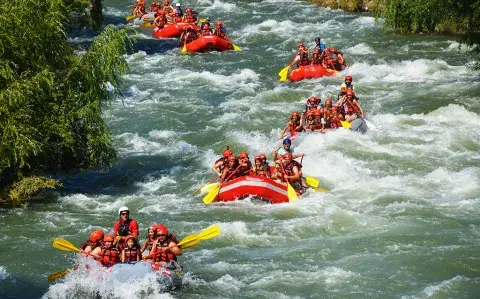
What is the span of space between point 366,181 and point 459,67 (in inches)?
409

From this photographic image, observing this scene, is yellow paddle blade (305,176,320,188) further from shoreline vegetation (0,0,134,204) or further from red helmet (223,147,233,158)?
shoreline vegetation (0,0,134,204)

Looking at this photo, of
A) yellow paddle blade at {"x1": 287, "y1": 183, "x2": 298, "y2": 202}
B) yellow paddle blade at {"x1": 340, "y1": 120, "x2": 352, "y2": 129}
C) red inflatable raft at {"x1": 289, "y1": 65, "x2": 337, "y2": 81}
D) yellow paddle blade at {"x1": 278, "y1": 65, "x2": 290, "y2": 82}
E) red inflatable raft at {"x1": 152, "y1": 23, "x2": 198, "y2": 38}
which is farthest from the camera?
red inflatable raft at {"x1": 152, "y1": 23, "x2": 198, "y2": 38}

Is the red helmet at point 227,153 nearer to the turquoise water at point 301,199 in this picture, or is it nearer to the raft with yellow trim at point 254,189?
the raft with yellow trim at point 254,189

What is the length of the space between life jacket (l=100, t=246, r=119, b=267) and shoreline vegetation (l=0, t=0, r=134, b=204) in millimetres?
3456

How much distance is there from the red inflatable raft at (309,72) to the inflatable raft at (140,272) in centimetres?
1453

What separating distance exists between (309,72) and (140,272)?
15114mm

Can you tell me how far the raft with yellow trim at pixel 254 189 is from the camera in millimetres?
16266

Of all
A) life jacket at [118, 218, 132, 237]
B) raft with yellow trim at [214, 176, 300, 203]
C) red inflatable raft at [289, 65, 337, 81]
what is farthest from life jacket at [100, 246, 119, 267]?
red inflatable raft at [289, 65, 337, 81]

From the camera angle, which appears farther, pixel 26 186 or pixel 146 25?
pixel 146 25

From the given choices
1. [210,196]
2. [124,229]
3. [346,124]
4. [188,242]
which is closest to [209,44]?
[346,124]

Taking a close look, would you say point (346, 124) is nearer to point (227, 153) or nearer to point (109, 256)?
point (227, 153)

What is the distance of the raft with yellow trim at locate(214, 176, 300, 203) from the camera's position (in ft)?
53.4

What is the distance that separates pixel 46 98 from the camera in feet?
52.3

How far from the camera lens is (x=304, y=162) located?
19016 mm
